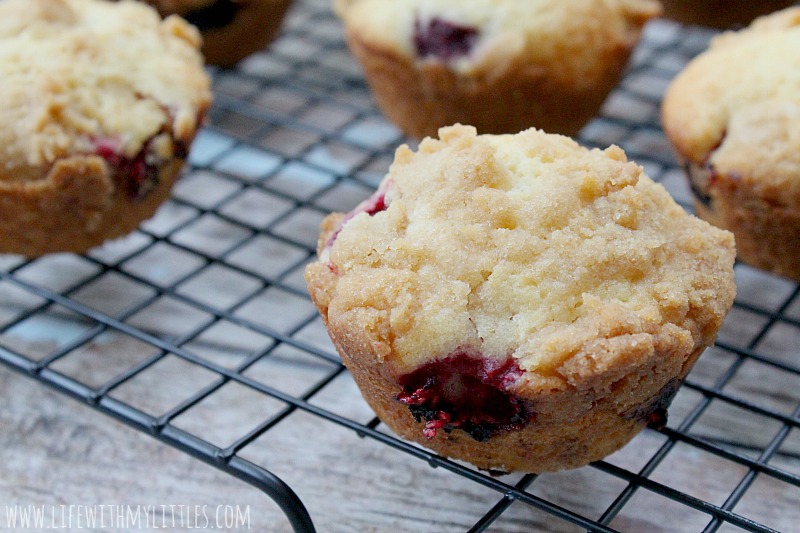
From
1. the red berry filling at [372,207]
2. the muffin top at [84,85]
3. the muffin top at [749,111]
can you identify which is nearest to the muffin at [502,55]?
the muffin top at [749,111]

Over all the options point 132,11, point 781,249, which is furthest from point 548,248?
point 132,11

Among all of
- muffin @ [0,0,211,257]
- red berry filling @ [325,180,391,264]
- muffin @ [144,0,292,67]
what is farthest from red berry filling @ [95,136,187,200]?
muffin @ [144,0,292,67]

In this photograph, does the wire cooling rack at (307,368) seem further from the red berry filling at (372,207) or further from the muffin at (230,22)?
the red berry filling at (372,207)

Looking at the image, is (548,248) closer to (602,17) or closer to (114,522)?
(114,522)

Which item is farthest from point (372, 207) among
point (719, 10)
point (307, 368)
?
point (719, 10)

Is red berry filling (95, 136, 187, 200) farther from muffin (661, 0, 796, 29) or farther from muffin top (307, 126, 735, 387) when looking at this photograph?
muffin (661, 0, 796, 29)
